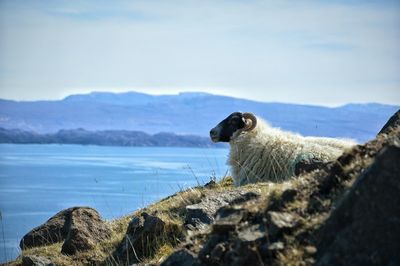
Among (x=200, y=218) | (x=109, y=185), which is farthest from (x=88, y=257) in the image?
(x=109, y=185)

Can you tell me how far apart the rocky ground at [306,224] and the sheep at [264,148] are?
12.3 ft

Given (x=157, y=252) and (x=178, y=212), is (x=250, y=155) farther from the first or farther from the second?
(x=157, y=252)

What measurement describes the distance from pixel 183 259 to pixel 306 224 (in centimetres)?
135

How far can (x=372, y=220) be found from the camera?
5.04m

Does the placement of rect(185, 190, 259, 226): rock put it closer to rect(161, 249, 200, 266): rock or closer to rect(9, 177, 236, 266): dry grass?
rect(9, 177, 236, 266): dry grass

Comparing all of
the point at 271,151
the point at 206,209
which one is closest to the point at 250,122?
the point at 271,151

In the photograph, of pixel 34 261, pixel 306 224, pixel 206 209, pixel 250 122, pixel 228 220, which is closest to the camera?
pixel 306 224

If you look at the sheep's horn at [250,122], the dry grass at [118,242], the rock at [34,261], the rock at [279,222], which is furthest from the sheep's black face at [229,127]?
the rock at [279,222]

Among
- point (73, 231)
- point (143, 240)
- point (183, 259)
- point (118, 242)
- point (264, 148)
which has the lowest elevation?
point (118, 242)

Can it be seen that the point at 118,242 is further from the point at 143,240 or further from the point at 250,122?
the point at 250,122

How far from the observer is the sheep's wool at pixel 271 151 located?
43.1 feet

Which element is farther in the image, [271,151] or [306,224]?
[271,151]

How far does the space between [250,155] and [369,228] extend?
9.24m

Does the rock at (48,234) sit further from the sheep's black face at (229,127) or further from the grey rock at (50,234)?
the sheep's black face at (229,127)
